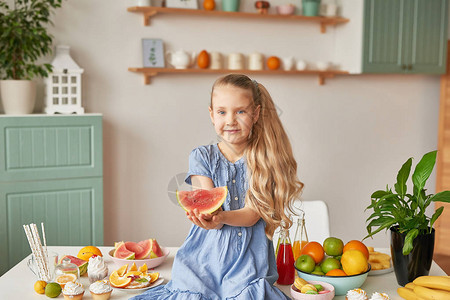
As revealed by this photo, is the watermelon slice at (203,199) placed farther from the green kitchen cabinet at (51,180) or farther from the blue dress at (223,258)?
the green kitchen cabinet at (51,180)

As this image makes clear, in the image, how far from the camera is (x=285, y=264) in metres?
1.89

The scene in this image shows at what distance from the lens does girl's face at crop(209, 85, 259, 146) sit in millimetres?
1642

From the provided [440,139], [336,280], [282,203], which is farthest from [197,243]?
[440,139]

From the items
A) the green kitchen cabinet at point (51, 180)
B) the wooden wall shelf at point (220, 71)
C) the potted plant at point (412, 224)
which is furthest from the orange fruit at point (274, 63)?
the potted plant at point (412, 224)

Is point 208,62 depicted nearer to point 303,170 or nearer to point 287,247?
point 303,170

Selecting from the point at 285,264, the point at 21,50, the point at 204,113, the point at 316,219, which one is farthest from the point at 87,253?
the point at 204,113

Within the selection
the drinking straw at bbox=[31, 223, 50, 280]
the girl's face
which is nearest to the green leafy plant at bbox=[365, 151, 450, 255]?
the girl's face

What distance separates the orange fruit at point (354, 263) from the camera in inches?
69.7

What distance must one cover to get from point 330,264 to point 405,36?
2.77 metres

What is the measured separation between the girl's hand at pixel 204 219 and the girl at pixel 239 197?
5 centimetres

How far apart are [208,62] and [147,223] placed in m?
1.24

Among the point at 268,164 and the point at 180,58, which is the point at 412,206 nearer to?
the point at 268,164

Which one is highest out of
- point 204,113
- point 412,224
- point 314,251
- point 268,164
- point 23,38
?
point 23,38

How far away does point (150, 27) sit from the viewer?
3.80m
